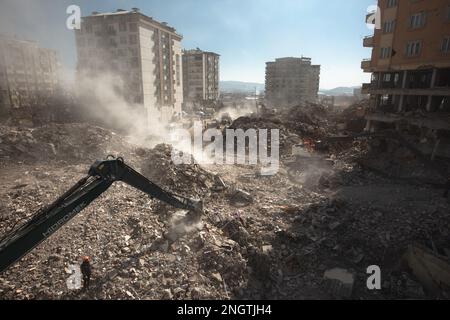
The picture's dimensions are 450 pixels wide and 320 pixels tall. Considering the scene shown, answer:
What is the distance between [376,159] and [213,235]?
12562 mm

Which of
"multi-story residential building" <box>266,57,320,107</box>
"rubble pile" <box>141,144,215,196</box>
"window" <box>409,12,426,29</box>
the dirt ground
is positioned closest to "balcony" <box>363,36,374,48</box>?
"window" <box>409,12,426,29</box>

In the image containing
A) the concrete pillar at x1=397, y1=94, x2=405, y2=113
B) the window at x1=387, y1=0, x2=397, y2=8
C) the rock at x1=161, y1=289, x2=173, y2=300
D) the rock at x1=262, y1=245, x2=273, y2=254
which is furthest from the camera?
the concrete pillar at x1=397, y1=94, x2=405, y2=113

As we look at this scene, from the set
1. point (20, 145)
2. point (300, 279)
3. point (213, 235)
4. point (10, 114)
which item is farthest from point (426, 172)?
point (10, 114)

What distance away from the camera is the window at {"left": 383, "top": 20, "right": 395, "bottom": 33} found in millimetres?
21305

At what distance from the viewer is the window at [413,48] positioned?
1944cm

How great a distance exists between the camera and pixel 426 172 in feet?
47.7

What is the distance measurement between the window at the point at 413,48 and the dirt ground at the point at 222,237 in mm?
11960

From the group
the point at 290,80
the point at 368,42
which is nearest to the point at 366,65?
the point at 368,42

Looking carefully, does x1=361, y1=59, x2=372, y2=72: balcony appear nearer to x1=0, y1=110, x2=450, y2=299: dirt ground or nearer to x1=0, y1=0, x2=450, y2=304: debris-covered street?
x1=0, y1=0, x2=450, y2=304: debris-covered street

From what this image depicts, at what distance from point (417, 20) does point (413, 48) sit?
72.3 inches

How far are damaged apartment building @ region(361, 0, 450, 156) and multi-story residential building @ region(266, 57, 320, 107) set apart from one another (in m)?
49.5

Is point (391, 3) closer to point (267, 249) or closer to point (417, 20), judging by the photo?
point (417, 20)

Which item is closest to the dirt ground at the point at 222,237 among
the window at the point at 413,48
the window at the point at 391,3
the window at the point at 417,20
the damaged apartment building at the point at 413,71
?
the damaged apartment building at the point at 413,71

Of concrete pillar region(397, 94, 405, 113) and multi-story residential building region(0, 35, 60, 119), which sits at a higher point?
multi-story residential building region(0, 35, 60, 119)
